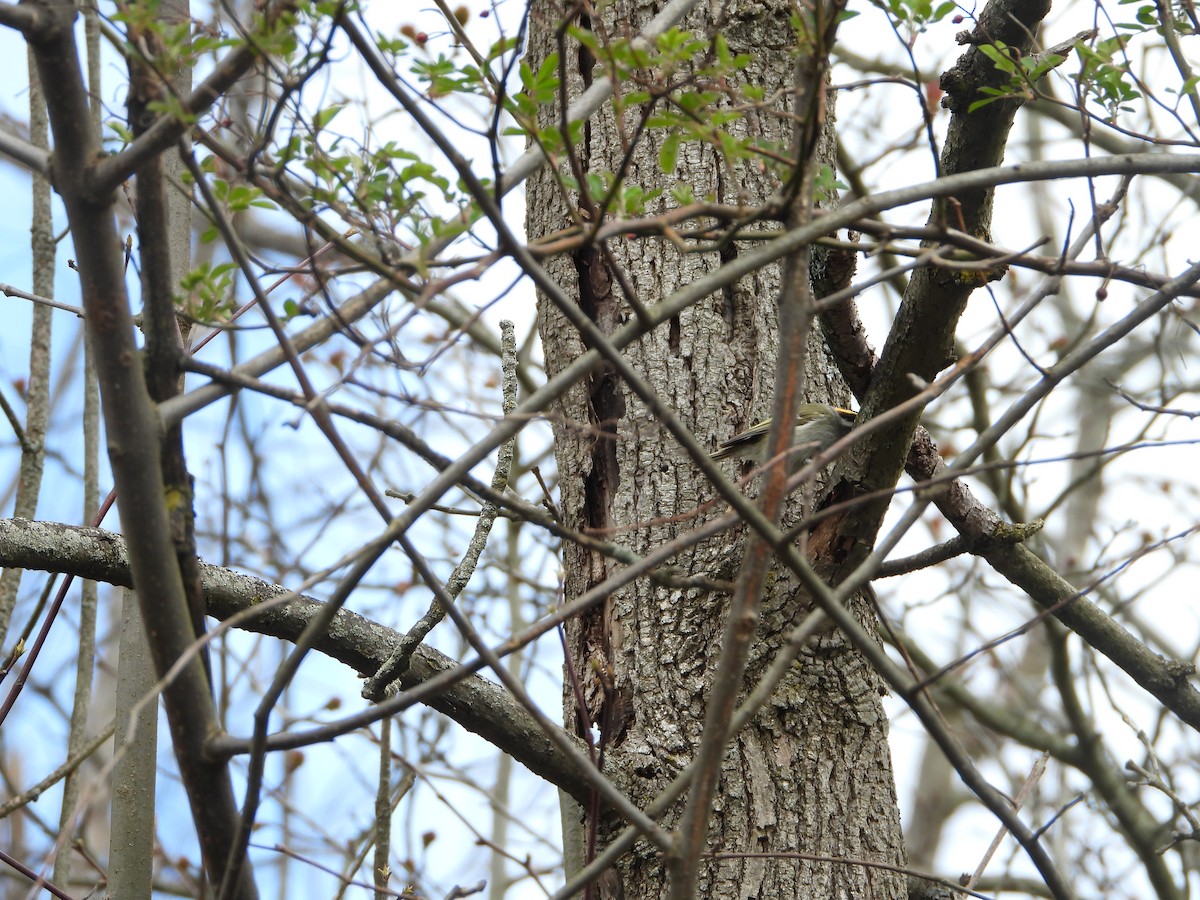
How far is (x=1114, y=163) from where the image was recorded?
65.6 inches

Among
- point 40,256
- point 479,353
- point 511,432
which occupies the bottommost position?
point 511,432

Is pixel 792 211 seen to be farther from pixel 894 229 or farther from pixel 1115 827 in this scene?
pixel 1115 827

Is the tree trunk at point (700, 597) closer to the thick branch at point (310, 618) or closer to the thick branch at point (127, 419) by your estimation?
the thick branch at point (310, 618)

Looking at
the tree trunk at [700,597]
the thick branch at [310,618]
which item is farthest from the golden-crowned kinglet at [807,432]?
the thick branch at [310,618]

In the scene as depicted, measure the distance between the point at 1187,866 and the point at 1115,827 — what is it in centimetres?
38

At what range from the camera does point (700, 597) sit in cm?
254

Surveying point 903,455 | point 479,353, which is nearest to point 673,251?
point 903,455

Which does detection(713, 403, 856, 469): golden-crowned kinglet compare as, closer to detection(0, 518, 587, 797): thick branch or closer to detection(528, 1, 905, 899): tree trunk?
detection(528, 1, 905, 899): tree trunk

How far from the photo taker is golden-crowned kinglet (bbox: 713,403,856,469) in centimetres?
265

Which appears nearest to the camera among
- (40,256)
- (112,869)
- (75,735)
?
(112,869)

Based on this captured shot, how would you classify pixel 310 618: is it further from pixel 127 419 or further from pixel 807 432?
pixel 807 432

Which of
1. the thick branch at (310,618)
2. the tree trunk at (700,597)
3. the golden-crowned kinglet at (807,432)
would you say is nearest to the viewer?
the thick branch at (310,618)

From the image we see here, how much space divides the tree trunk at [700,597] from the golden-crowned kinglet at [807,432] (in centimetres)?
3

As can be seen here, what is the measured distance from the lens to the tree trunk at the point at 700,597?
2414 millimetres
